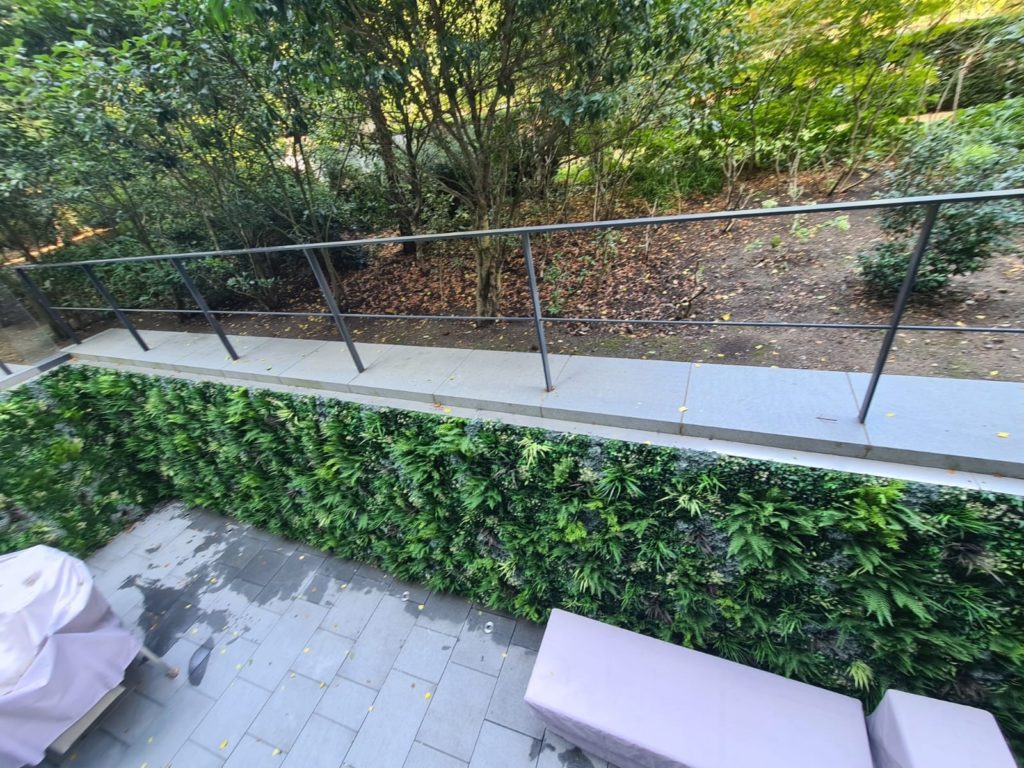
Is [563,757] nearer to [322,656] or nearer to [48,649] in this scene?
[322,656]

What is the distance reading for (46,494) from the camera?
359 centimetres

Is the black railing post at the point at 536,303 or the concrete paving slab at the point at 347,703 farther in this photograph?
the concrete paving slab at the point at 347,703

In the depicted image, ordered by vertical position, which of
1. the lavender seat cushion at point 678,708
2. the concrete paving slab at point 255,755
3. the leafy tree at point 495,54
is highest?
the leafy tree at point 495,54

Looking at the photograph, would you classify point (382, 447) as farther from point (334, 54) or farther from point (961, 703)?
point (961, 703)

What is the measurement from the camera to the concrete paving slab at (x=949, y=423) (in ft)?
4.94

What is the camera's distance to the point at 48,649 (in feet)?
7.05

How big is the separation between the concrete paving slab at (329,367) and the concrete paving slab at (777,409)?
2.13 metres

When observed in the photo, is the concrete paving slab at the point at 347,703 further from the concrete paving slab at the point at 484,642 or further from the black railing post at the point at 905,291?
the black railing post at the point at 905,291

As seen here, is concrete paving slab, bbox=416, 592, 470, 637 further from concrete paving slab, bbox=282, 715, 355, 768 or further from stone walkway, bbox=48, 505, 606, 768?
concrete paving slab, bbox=282, 715, 355, 768

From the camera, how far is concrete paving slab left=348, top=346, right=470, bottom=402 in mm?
2600

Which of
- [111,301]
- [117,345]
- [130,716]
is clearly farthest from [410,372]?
[117,345]

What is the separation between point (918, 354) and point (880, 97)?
11.4ft

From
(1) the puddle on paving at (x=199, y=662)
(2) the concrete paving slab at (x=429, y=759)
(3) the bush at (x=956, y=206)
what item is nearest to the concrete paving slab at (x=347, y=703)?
(2) the concrete paving slab at (x=429, y=759)

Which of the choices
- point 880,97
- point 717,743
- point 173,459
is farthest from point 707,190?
point 173,459
